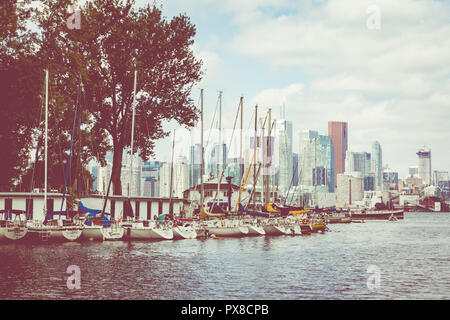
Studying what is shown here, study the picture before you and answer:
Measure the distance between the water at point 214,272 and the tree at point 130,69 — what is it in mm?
19653

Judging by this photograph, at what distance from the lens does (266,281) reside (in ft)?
117

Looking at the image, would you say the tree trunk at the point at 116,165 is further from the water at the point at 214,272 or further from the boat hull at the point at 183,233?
the water at the point at 214,272

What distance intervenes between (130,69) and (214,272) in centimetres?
3638

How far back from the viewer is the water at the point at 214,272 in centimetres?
3123

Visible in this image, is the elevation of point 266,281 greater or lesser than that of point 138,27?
lesser

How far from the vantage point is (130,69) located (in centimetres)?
6962

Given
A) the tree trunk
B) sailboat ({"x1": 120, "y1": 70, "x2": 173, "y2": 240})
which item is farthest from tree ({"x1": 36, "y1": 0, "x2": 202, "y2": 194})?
sailboat ({"x1": 120, "y1": 70, "x2": 173, "y2": 240})

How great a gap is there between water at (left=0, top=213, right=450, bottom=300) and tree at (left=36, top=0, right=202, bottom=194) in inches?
774

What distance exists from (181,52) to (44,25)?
17.4m

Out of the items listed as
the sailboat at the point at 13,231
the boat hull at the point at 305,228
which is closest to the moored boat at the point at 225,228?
the boat hull at the point at 305,228

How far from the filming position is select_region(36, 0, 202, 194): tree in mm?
68812

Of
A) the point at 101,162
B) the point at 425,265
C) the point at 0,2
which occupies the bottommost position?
the point at 425,265
